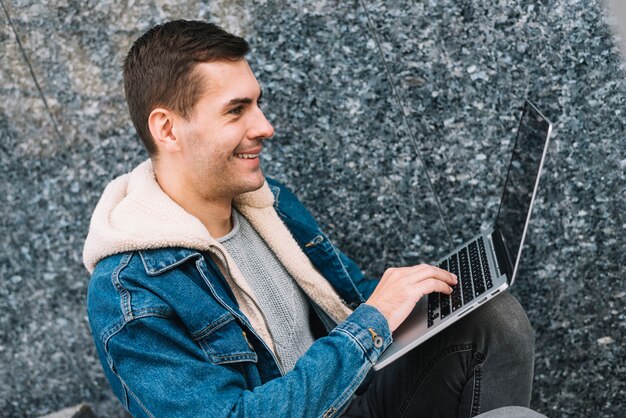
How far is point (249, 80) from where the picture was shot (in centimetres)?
235

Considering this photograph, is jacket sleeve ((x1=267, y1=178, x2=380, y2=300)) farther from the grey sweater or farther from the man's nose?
the man's nose

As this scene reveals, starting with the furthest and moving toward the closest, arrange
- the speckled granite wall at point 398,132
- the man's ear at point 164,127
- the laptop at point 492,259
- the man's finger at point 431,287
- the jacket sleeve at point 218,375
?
the speckled granite wall at point 398,132 → the man's ear at point 164,127 → the man's finger at point 431,287 → the laptop at point 492,259 → the jacket sleeve at point 218,375

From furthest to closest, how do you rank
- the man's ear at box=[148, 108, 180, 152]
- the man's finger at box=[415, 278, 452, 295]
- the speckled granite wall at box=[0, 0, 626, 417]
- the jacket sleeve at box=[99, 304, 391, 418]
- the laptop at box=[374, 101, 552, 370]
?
the speckled granite wall at box=[0, 0, 626, 417]
the man's ear at box=[148, 108, 180, 152]
the man's finger at box=[415, 278, 452, 295]
the laptop at box=[374, 101, 552, 370]
the jacket sleeve at box=[99, 304, 391, 418]

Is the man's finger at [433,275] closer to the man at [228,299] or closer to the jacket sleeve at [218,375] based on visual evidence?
the man at [228,299]

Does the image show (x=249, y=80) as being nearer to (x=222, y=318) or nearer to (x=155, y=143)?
(x=155, y=143)

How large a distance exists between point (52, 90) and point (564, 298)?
217 cm

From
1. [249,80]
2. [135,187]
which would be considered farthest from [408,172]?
[135,187]

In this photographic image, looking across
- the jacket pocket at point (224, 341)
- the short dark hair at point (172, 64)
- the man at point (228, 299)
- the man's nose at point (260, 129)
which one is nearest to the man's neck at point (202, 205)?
the man at point (228, 299)

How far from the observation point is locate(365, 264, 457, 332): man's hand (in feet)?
7.19

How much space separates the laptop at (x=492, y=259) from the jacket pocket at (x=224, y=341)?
372 mm

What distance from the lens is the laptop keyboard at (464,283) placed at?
2170 mm

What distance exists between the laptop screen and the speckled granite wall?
33cm

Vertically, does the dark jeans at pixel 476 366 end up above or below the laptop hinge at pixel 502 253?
below

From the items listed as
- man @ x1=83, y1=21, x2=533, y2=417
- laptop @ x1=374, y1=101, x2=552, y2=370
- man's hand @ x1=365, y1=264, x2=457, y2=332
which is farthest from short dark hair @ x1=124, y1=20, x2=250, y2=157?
laptop @ x1=374, y1=101, x2=552, y2=370
